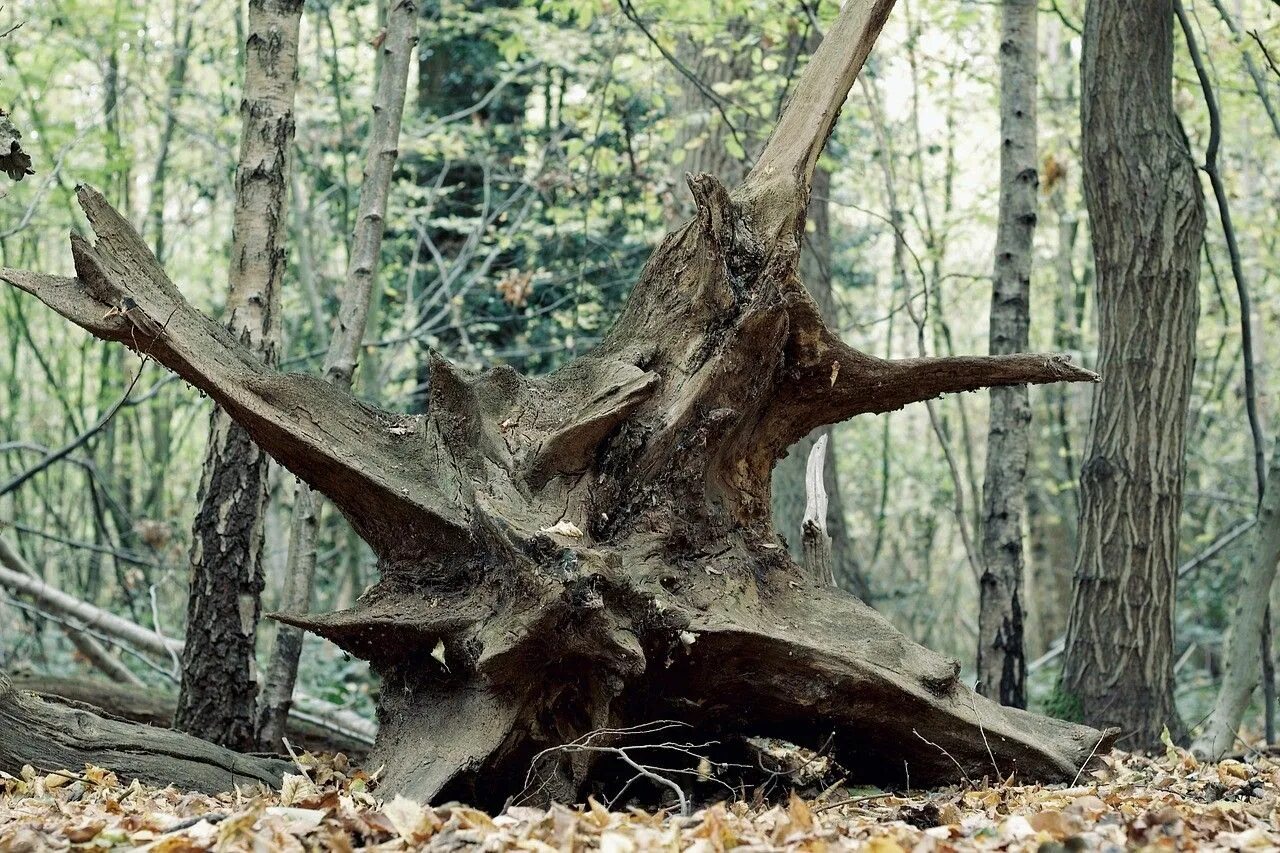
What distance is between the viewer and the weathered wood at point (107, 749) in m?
3.76

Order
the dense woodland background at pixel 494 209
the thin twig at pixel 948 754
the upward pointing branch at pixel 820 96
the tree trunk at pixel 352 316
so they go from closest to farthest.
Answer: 1. the thin twig at pixel 948 754
2. the upward pointing branch at pixel 820 96
3. the tree trunk at pixel 352 316
4. the dense woodland background at pixel 494 209

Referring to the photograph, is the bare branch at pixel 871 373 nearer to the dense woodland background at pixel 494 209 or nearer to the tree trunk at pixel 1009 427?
the tree trunk at pixel 1009 427

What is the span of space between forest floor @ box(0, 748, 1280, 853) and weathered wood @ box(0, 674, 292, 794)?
74mm

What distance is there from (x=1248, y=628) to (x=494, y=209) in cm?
806

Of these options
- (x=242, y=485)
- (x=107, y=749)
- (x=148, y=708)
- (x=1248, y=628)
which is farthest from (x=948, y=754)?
(x=148, y=708)

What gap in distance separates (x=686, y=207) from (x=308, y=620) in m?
6.72

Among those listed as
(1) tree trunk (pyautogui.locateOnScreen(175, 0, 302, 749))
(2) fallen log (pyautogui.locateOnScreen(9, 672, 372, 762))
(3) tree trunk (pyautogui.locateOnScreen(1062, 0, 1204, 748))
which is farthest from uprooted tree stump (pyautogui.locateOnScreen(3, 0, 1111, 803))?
(2) fallen log (pyautogui.locateOnScreen(9, 672, 372, 762))

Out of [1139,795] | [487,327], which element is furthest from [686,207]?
[1139,795]

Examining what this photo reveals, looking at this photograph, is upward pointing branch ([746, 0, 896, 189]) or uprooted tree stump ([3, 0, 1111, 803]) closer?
Result: uprooted tree stump ([3, 0, 1111, 803])

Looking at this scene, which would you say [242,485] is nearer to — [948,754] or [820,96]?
[820,96]

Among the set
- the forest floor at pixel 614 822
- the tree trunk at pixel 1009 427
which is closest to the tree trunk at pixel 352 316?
the forest floor at pixel 614 822

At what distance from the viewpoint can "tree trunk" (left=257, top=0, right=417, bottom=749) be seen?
530 centimetres

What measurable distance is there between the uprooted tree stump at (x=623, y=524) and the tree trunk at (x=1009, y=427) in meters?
1.69

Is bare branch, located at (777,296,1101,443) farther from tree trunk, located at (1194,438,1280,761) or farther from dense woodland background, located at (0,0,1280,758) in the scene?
dense woodland background, located at (0,0,1280,758)
